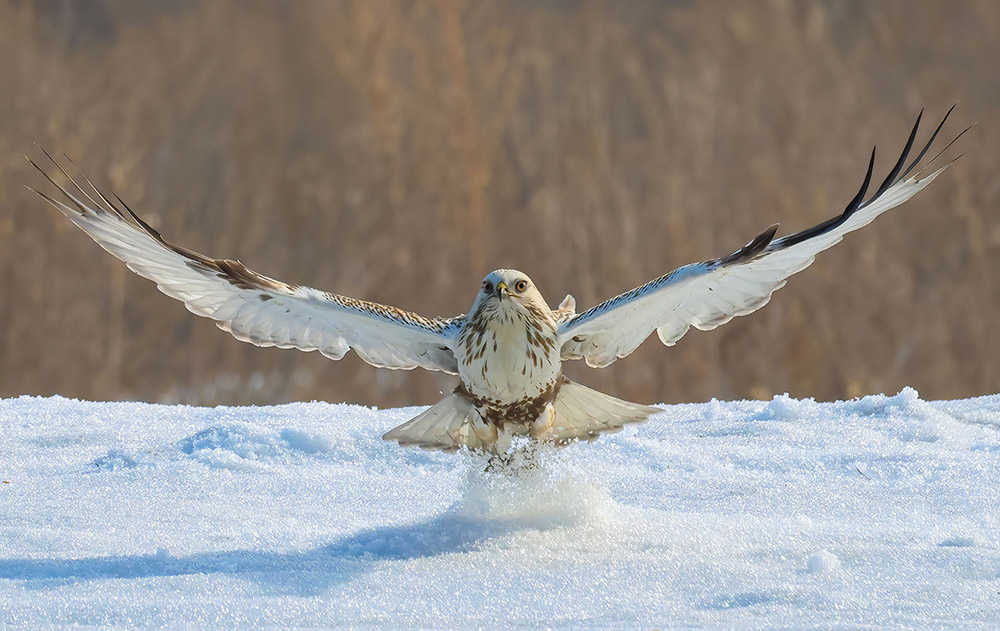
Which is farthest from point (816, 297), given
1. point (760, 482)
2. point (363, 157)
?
point (760, 482)

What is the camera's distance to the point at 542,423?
4477 mm

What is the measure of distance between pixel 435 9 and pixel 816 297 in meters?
3.74

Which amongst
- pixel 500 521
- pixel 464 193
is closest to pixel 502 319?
pixel 500 521

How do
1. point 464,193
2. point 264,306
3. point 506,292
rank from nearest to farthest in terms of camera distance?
point 506,292
point 264,306
point 464,193

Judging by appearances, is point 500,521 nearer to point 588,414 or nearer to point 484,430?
point 484,430

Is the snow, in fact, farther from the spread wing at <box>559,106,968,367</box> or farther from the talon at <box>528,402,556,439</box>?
the spread wing at <box>559,106,968,367</box>

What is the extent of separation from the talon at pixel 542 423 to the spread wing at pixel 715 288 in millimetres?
245

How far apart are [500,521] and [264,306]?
1150 millimetres

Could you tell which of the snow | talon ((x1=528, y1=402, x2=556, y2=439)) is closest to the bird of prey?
talon ((x1=528, y1=402, x2=556, y2=439))

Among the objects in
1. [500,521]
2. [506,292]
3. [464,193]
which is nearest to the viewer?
[500,521]

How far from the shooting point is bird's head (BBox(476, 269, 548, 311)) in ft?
14.3

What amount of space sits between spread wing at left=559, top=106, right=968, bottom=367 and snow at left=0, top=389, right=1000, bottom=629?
0.45 m

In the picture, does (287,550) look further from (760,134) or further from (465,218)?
(760,134)

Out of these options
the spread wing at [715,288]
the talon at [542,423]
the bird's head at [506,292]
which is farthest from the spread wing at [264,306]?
the spread wing at [715,288]
